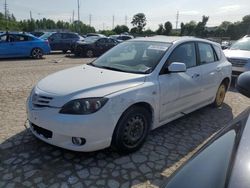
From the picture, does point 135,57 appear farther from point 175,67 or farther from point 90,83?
point 90,83

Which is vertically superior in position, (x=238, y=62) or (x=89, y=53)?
(x=238, y=62)

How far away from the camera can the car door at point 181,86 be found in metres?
3.92

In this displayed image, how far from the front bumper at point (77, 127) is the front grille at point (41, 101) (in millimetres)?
64

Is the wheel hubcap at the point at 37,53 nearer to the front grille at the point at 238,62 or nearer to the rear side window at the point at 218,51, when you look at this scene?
the front grille at the point at 238,62

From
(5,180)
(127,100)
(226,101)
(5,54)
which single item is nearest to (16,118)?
(5,180)

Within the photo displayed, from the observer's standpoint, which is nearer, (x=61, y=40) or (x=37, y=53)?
(x=37, y=53)

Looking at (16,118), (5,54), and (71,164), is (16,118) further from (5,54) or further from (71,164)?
(5,54)

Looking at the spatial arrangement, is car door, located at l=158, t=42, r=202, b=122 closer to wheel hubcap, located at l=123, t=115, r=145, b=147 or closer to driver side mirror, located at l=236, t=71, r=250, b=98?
wheel hubcap, located at l=123, t=115, r=145, b=147

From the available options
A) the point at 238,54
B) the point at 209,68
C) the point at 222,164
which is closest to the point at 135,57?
the point at 209,68

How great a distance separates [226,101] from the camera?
6.52 m

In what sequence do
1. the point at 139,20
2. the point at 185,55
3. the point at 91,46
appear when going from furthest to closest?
the point at 139,20, the point at 91,46, the point at 185,55

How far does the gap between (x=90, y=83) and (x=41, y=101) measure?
Answer: 2.20ft

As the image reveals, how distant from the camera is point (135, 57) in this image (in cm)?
428

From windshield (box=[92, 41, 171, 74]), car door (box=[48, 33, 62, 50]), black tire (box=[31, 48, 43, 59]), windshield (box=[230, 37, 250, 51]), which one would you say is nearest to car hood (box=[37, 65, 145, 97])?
windshield (box=[92, 41, 171, 74])
